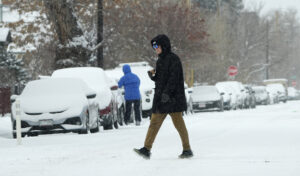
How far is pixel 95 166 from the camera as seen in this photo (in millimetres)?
10258

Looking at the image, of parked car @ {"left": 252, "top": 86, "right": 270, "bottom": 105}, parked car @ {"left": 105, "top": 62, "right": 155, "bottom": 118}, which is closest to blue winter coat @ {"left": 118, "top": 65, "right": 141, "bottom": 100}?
parked car @ {"left": 105, "top": 62, "right": 155, "bottom": 118}

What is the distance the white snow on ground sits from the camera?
9.49 metres

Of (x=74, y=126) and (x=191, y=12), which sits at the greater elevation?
(x=191, y=12)

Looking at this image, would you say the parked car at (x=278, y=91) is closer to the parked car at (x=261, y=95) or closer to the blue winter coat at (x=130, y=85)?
the parked car at (x=261, y=95)

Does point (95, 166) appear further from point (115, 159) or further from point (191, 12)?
point (191, 12)

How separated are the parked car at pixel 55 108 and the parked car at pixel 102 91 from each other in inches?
62.3

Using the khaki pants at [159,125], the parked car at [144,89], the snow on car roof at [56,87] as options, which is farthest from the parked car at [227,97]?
the khaki pants at [159,125]

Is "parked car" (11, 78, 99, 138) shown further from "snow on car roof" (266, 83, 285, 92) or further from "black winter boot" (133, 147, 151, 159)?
"snow on car roof" (266, 83, 285, 92)

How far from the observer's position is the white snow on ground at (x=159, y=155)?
949cm

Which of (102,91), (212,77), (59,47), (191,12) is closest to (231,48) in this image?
(212,77)

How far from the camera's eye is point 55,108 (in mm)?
17469

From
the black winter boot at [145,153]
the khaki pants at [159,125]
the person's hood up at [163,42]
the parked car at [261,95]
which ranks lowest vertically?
the parked car at [261,95]

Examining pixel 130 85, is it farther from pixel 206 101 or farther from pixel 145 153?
pixel 206 101

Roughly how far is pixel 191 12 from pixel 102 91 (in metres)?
29.3
